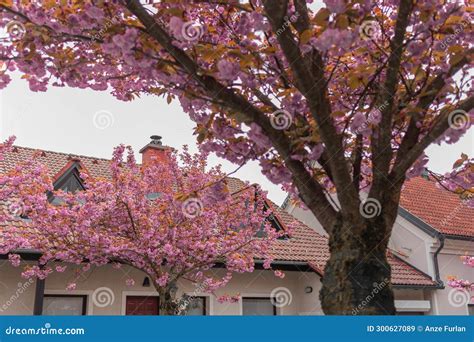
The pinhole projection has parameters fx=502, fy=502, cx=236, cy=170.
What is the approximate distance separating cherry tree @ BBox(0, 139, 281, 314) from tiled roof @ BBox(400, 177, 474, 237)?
7.58m

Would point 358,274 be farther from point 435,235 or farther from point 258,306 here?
point 435,235

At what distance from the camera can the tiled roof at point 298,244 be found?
13.0 meters

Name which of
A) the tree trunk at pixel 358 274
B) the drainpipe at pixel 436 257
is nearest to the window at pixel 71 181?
the tree trunk at pixel 358 274

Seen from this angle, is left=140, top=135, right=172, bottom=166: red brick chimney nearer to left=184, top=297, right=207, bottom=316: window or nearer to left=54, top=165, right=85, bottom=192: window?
left=54, top=165, right=85, bottom=192: window

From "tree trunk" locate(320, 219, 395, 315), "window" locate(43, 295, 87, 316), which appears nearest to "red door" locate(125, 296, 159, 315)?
"window" locate(43, 295, 87, 316)

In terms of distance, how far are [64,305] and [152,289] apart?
196 centimetres

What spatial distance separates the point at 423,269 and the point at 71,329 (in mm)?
12605

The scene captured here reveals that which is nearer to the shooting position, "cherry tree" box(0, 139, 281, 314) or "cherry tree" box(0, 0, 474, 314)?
"cherry tree" box(0, 0, 474, 314)

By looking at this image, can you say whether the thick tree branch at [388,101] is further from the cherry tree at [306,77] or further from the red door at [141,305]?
the red door at [141,305]

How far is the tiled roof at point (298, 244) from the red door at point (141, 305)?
10.2ft

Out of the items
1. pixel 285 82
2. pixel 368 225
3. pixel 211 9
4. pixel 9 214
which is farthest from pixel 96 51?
pixel 9 214

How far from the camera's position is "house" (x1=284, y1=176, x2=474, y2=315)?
14.1m

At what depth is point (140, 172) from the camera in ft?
32.4

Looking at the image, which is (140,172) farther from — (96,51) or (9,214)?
(96,51)
